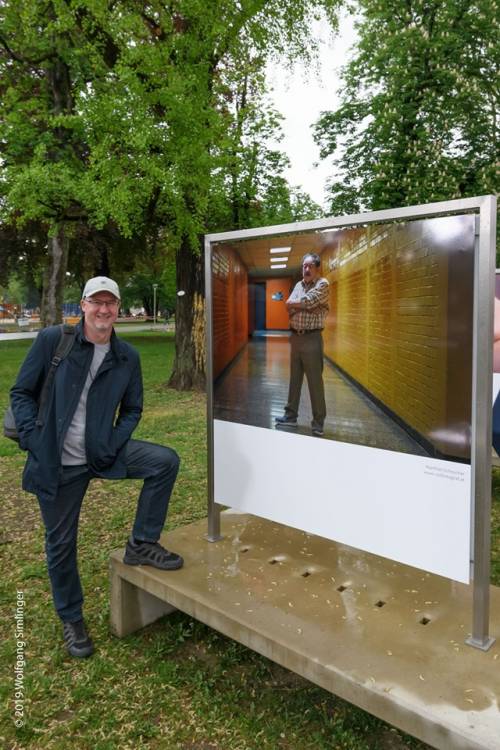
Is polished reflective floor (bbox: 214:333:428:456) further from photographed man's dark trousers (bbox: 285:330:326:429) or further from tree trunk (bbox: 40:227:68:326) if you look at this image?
tree trunk (bbox: 40:227:68:326)

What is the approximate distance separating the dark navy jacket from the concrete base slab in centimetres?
73

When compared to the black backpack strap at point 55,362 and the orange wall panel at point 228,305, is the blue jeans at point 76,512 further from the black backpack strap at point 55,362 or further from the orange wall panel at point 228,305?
the orange wall panel at point 228,305

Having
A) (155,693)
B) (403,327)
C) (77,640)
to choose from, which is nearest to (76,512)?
(77,640)

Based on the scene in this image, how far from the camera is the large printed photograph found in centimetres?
240

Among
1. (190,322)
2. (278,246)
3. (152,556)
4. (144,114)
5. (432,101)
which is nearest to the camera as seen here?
(278,246)

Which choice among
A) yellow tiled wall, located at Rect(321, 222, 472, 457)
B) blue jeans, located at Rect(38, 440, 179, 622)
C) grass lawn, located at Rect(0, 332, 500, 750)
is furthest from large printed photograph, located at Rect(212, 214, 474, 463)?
grass lawn, located at Rect(0, 332, 500, 750)

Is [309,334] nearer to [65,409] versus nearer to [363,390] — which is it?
[363,390]

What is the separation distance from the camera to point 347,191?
17.6 meters

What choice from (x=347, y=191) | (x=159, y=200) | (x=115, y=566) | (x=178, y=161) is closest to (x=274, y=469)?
(x=115, y=566)

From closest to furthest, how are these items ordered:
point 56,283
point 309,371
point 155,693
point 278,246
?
point 155,693 → point 309,371 → point 278,246 → point 56,283

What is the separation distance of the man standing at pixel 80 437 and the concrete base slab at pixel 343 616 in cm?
28

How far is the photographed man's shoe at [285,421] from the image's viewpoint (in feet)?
10.2

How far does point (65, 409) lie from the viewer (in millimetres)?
2953

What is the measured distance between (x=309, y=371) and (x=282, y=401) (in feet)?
0.83
